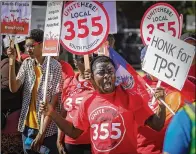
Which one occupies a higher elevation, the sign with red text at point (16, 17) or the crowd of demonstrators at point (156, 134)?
the sign with red text at point (16, 17)

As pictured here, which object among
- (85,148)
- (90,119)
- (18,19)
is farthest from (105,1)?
(90,119)

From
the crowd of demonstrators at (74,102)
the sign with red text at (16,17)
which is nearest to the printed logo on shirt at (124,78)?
the crowd of demonstrators at (74,102)

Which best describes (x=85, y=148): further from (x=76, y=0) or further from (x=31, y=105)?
(x=76, y=0)

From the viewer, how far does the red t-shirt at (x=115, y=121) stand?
3822 mm

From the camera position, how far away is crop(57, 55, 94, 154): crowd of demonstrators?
15.9 ft

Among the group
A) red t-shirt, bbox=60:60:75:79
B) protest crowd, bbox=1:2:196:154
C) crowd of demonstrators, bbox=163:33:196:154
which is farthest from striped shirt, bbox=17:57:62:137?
crowd of demonstrators, bbox=163:33:196:154

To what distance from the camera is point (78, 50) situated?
4.86 meters

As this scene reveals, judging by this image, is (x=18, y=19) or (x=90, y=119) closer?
(x=90, y=119)

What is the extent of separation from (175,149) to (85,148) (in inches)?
95.8

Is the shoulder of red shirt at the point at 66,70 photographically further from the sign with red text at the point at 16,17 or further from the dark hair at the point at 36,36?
the sign with red text at the point at 16,17

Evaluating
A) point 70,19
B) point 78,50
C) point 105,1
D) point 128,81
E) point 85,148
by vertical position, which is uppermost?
→ point 105,1

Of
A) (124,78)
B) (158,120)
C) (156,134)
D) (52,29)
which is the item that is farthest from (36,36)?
(158,120)

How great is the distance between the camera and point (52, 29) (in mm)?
Answer: 4867

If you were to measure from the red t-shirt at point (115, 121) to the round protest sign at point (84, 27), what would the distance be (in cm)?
102
